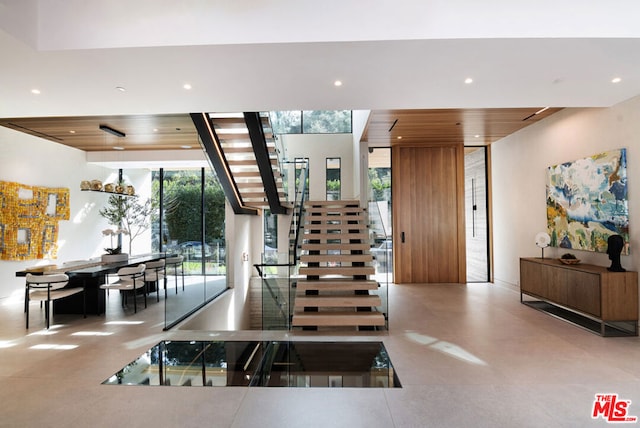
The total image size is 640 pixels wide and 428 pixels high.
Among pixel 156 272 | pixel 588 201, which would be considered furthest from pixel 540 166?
pixel 156 272

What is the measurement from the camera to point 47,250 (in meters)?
8.04

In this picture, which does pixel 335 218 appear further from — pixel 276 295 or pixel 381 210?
pixel 276 295

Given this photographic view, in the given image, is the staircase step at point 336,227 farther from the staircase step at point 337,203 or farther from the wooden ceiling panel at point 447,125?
the wooden ceiling panel at point 447,125

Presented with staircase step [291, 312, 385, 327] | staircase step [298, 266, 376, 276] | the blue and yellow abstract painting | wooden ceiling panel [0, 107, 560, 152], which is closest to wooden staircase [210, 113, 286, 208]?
wooden ceiling panel [0, 107, 560, 152]

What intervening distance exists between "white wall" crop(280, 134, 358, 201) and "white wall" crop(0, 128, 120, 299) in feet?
20.3

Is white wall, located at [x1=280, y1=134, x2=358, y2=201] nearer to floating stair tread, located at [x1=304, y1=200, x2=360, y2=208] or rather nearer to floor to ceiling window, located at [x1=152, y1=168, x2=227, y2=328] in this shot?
floating stair tread, located at [x1=304, y1=200, x2=360, y2=208]

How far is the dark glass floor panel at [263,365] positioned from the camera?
3334 millimetres

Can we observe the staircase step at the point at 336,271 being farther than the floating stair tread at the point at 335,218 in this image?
No

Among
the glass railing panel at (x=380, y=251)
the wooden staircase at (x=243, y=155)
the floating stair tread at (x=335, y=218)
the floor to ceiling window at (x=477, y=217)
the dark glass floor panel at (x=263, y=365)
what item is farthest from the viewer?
the floor to ceiling window at (x=477, y=217)

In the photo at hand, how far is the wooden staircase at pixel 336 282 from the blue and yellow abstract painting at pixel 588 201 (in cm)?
350

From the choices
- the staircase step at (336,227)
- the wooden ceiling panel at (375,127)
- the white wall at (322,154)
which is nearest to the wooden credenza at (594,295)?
the wooden ceiling panel at (375,127)

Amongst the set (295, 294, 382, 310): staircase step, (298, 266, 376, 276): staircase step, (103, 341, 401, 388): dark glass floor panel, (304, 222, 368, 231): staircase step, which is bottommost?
(103, 341, 401, 388): dark glass floor panel

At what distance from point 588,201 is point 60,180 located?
1173 cm

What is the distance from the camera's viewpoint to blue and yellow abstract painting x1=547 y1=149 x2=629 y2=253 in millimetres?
4746
